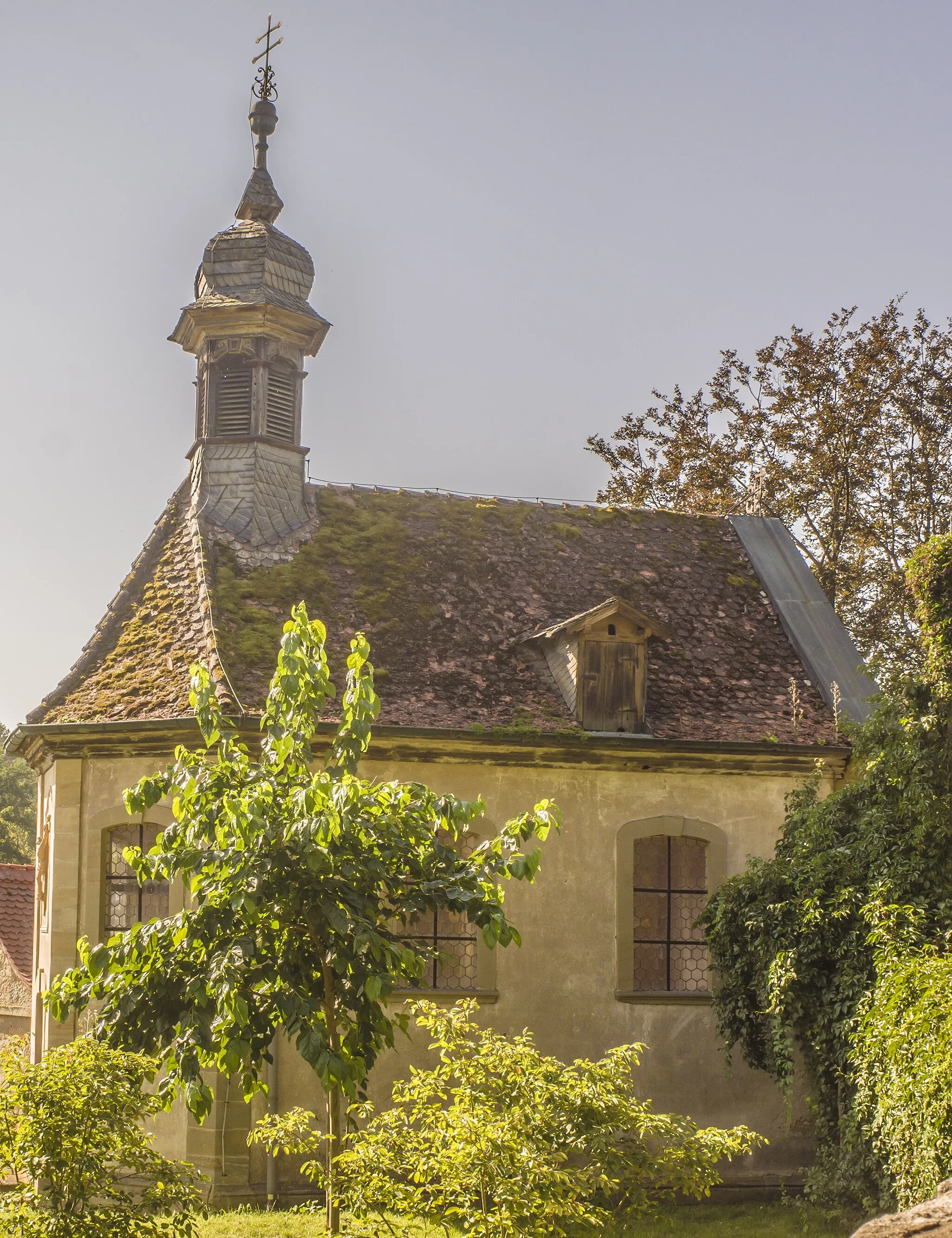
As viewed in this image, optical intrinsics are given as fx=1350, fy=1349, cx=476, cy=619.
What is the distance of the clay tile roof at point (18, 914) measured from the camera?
71.9 feet

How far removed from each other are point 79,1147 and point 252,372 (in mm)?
12518

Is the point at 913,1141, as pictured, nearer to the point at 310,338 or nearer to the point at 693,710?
the point at 693,710

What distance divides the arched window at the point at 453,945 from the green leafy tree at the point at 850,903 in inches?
110

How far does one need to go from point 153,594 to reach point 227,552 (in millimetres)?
1047

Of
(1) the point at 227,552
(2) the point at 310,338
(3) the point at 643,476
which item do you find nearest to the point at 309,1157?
(1) the point at 227,552

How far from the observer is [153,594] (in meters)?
16.2

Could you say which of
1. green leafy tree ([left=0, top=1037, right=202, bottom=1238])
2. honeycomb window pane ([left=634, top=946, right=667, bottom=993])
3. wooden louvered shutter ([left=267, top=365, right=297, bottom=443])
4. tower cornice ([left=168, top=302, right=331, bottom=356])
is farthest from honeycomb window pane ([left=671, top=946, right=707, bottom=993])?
tower cornice ([left=168, top=302, right=331, bottom=356])

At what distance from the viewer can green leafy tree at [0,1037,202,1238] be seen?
709 centimetres

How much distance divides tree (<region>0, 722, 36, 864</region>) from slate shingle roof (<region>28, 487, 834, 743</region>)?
31034 millimetres

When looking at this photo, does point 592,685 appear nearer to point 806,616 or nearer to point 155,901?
point 806,616

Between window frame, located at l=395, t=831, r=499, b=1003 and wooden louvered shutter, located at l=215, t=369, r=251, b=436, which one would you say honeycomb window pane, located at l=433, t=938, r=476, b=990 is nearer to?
window frame, located at l=395, t=831, r=499, b=1003

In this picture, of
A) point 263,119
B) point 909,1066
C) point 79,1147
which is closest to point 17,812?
point 263,119

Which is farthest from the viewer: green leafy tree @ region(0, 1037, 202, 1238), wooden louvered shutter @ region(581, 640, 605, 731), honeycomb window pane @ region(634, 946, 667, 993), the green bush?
honeycomb window pane @ region(634, 946, 667, 993)

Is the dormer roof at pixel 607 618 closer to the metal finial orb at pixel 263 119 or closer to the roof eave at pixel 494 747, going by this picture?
the roof eave at pixel 494 747
